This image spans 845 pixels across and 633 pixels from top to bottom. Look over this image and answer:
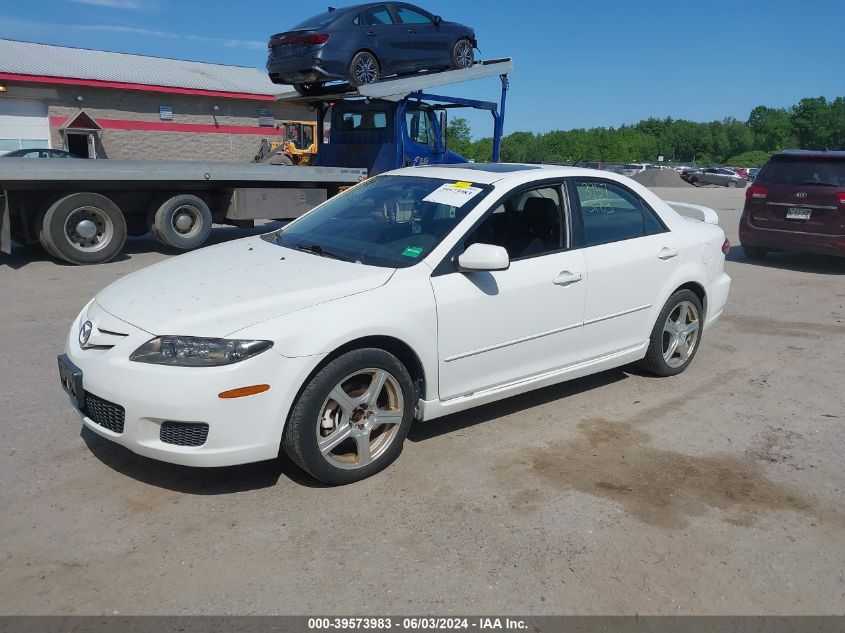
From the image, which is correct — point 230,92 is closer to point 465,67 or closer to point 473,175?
point 465,67

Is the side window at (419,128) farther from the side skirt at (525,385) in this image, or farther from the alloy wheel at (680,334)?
the side skirt at (525,385)

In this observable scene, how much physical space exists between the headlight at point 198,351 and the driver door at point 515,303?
1.09 metres

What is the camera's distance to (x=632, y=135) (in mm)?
106688

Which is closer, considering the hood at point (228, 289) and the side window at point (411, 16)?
the hood at point (228, 289)

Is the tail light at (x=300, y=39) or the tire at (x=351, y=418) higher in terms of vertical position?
the tail light at (x=300, y=39)

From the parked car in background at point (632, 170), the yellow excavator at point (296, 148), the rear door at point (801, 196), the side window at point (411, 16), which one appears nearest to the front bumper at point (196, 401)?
the rear door at point (801, 196)

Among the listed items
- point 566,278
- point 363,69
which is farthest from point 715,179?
point 566,278

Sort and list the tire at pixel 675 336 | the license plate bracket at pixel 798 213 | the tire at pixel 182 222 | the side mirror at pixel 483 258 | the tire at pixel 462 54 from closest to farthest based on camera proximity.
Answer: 1. the side mirror at pixel 483 258
2. the tire at pixel 675 336
3. the license plate bracket at pixel 798 213
4. the tire at pixel 182 222
5. the tire at pixel 462 54

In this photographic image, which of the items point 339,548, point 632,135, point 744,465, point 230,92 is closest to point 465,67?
point 744,465

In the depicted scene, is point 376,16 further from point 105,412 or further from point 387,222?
point 105,412

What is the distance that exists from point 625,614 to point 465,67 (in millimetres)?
13116

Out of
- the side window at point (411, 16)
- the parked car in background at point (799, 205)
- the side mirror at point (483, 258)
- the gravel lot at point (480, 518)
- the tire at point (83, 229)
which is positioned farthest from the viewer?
the side window at point (411, 16)

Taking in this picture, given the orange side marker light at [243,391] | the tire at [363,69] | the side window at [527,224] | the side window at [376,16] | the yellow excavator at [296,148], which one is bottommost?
the orange side marker light at [243,391]

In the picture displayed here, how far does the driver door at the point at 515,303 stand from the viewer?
4043 millimetres
